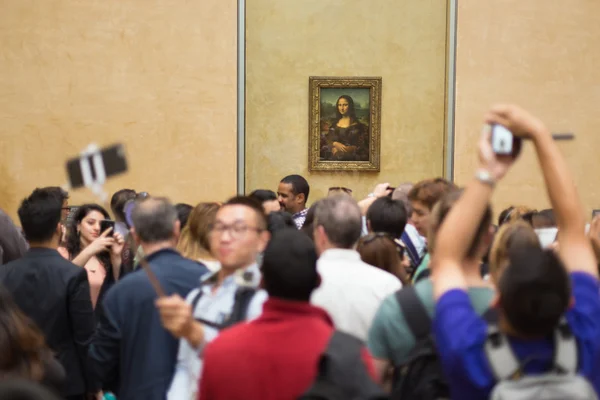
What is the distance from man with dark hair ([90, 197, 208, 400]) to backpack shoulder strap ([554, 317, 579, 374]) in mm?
2166

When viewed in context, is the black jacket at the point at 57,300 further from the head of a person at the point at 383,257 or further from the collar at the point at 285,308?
the collar at the point at 285,308

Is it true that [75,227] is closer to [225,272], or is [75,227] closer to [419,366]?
[225,272]

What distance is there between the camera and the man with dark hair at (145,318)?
451 cm

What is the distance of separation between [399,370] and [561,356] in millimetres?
890

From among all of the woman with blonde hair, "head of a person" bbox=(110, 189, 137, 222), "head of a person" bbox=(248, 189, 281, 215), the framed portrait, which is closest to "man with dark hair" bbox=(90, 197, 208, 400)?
the woman with blonde hair

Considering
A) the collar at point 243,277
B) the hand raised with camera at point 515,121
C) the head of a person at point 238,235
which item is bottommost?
the collar at point 243,277

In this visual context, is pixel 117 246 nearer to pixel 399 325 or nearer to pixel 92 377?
pixel 92 377

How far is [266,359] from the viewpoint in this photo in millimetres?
3170

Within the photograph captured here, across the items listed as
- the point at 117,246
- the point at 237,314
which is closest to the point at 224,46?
the point at 117,246

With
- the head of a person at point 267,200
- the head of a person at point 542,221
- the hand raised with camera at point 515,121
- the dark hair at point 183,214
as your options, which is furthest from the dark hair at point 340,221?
the head of a person at point 267,200

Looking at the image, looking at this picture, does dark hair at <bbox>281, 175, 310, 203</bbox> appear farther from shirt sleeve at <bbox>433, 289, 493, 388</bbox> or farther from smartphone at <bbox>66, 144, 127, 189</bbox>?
shirt sleeve at <bbox>433, 289, 493, 388</bbox>

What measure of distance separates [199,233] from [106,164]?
6.27ft

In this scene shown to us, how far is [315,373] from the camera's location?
3.16 m

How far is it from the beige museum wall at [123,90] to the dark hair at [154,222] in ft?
31.2
